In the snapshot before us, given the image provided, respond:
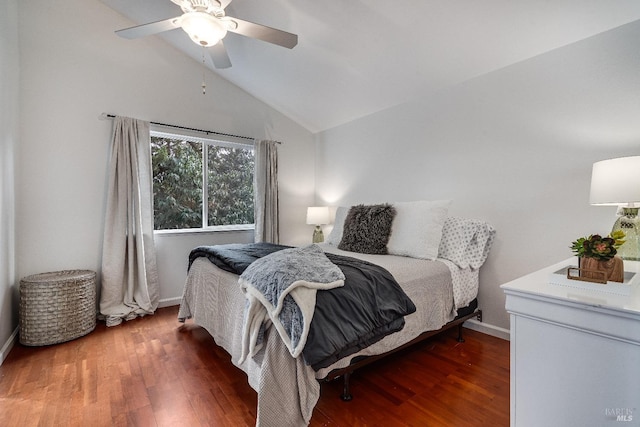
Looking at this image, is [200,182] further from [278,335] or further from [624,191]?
[624,191]

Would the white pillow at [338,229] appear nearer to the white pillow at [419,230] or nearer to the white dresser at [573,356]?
the white pillow at [419,230]

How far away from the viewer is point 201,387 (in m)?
1.78

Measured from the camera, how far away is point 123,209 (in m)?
2.94

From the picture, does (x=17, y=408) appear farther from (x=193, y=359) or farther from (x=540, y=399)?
(x=540, y=399)

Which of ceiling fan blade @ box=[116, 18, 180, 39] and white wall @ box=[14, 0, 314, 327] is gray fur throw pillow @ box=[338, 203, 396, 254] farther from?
ceiling fan blade @ box=[116, 18, 180, 39]

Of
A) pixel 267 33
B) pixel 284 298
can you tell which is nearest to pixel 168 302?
pixel 284 298

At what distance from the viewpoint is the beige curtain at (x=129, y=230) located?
2867 mm

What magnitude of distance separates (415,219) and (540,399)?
5.31ft

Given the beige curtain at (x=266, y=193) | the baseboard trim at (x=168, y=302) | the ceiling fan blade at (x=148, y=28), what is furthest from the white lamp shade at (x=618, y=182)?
the baseboard trim at (x=168, y=302)

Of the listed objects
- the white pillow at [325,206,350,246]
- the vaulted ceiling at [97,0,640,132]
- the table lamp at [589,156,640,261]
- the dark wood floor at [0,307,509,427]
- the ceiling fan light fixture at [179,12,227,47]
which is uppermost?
the vaulted ceiling at [97,0,640,132]

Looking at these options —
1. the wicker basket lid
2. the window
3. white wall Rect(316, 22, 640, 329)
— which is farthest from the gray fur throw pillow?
the wicker basket lid

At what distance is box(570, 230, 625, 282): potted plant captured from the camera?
1017mm

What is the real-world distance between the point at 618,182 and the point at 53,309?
3.84 metres

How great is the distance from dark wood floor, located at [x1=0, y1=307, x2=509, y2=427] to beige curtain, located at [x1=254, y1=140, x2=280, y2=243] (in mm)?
1639
